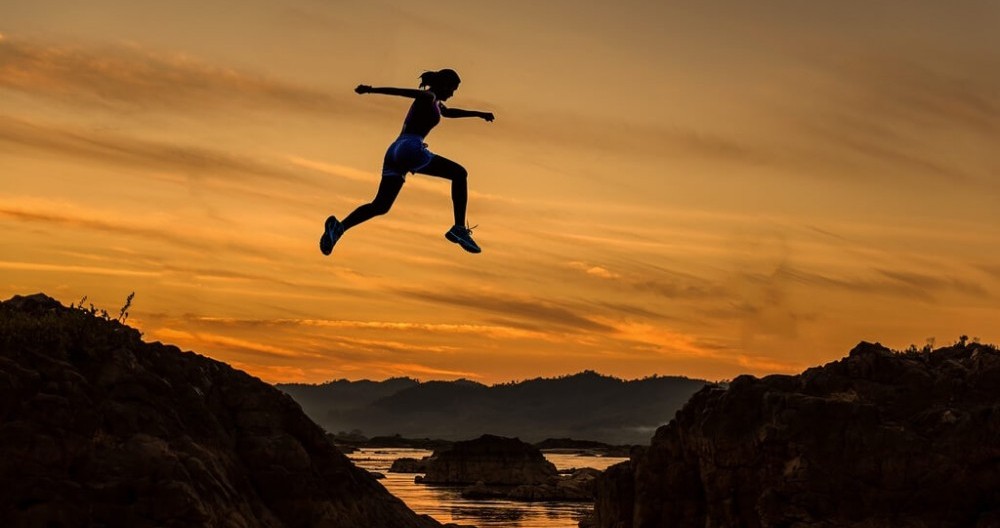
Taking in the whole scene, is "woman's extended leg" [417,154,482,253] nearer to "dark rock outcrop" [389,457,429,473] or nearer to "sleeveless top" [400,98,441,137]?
"sleeveless top" [400,98,441,137]

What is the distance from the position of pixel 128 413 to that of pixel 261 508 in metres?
3.51

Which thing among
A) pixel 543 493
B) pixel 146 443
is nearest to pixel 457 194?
pixel 146 443

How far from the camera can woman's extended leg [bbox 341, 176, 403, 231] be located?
2294cm

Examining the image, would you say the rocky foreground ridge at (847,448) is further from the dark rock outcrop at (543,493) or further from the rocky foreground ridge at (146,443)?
the dark rock outcrop at (543,493)

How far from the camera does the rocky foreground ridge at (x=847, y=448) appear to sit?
35.3m

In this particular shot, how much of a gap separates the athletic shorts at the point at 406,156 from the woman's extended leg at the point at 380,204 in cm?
15

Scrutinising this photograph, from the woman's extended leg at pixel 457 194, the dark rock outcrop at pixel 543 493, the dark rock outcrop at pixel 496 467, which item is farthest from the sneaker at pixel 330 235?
the dark rock outcrop at pixel 496 467

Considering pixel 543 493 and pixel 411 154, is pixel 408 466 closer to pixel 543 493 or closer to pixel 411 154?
pixel 543 493

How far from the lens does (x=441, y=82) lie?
75.0ft

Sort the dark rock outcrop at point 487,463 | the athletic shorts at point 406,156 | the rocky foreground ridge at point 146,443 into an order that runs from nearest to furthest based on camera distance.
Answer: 1. the athletic shorts at point 406,156
2. the rocky foreground ridge at point 146,443
3. the dark rock outcrop at point 487,463

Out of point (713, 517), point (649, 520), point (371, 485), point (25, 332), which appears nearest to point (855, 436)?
point (713, 517)

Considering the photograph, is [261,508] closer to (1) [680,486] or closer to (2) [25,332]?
(2) [25,332]

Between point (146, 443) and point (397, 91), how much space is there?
902 cm

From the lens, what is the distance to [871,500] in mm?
35812
